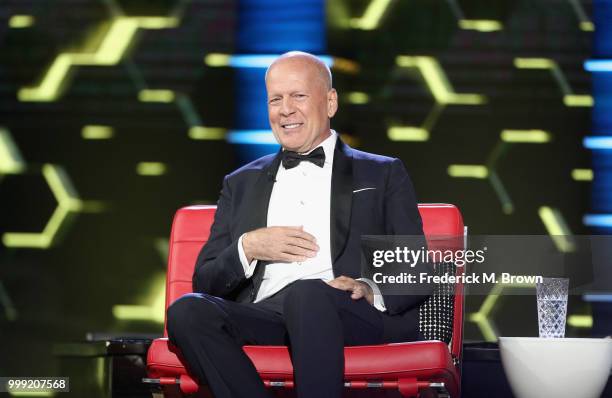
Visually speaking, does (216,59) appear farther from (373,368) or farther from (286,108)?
(373,368)

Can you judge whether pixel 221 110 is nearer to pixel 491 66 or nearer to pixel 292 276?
pixel 491 66

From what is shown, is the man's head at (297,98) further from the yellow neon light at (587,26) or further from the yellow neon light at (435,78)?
the yellow neon light at (587,26)

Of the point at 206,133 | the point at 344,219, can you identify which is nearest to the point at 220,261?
the point at 344,219

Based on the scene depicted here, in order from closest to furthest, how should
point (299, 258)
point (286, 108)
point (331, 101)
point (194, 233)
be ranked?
point (299, 258)
point (286, 108)
point (331, 101)
point (194, 233)

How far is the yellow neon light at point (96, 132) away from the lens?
14.9ft

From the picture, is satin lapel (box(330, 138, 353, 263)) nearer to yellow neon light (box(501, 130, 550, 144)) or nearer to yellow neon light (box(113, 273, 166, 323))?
yellow neon light (box(501, 130, 550, 144))

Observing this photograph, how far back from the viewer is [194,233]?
3307 mm

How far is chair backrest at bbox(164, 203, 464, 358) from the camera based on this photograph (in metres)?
3.19

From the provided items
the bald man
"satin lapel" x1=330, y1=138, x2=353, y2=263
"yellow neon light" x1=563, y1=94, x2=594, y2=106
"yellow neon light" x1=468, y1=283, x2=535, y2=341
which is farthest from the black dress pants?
"yellow neon light" x1=563, y1=94, x2=594, y2=106

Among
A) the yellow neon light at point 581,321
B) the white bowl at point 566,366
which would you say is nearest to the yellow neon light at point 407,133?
the yellow neon light at point 581,321

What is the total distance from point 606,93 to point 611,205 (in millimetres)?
462

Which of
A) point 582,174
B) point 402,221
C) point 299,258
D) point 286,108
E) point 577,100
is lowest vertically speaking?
point 299,258

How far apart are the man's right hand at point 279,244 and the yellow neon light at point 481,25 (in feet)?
6.18

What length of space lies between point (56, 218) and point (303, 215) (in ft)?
6.14
